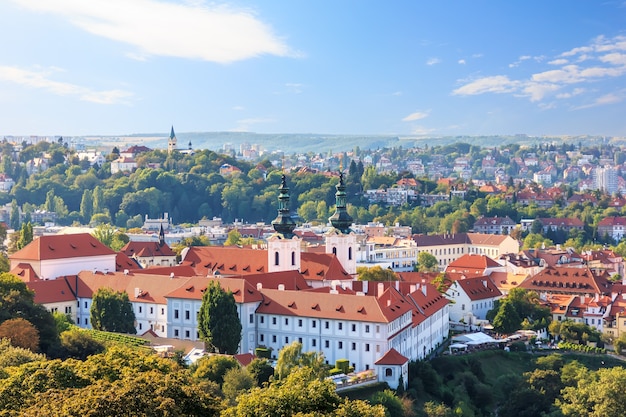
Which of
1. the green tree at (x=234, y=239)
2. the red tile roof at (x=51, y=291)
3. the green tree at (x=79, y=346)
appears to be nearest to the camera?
the green tree at (x=79, y=346)

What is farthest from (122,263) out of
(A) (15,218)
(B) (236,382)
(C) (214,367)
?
(A) (15,218)

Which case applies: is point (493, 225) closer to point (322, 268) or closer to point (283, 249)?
point (322, 268)

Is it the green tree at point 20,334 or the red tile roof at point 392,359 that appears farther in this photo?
the red tile roof at point 392,359

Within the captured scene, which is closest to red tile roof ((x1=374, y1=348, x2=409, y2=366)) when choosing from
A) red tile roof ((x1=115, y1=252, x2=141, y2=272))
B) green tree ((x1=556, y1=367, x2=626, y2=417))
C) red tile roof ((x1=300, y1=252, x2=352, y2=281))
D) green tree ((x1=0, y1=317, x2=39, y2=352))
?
green tree ((x1=556, y1=367, x2=626, y2=417))

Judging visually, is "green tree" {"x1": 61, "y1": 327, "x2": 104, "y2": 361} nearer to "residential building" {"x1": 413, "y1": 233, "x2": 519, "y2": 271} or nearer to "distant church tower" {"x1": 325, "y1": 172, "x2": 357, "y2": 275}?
"distant church tower" {"x1": 325, "y1": 172, "x2": 357, "y2": 275}

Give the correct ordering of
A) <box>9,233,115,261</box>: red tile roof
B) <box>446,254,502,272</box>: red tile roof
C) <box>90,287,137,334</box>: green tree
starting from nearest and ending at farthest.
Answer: <box>90,287,137,334</box>: green tree → <box>9,233,115,261</box>: red tile roof → <box>446,254,502,272</box>: red tile roof

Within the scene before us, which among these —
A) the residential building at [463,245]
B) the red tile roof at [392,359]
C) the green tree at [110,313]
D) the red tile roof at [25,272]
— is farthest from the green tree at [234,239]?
the red tile roof at [392,359]

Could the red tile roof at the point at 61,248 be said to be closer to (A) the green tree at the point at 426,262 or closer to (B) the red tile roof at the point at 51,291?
(B) the red tile roof at the point at 51,291
